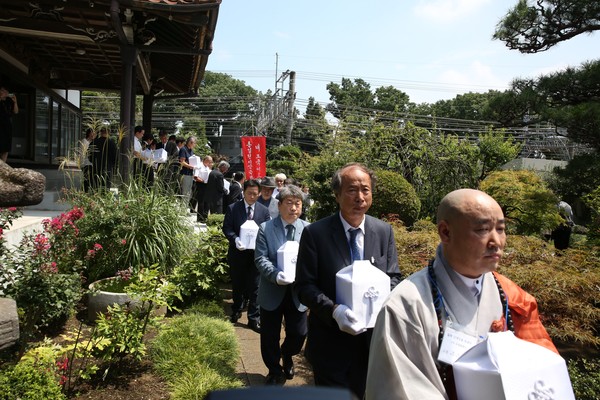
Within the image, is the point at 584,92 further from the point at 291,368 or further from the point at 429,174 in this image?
the point at 291,368

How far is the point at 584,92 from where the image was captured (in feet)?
25.4

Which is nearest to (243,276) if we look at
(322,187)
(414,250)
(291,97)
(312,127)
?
(414,250)

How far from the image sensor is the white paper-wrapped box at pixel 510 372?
1.58 metres

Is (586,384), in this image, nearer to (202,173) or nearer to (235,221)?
(235,221)

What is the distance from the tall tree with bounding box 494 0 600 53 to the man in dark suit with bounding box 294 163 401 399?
640 centimetres

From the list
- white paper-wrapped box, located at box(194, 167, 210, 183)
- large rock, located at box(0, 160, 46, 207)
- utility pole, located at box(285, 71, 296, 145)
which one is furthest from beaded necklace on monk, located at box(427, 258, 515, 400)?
utility pole, located at box(285, 71, 296, 145)

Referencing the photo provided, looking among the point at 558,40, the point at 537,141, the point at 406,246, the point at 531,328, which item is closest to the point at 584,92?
the point at 558,40

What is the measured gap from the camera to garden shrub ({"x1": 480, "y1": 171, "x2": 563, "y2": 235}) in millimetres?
8500

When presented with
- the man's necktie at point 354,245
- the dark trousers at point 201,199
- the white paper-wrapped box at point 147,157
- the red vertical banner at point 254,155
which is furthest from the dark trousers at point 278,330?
the red vertical banner at point 254,155

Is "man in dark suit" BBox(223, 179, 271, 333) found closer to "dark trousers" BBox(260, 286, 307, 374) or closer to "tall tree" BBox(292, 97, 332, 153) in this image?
"dark trousers" BBox(260, 286, 307, 374)

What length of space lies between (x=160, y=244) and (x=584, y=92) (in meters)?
6.63

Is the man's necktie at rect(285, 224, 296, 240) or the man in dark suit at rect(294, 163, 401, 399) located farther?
the man's necktie at rect(285, 224, 296, 240)

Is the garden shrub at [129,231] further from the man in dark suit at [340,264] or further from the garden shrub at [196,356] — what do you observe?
the man in dark suit at [340,264]

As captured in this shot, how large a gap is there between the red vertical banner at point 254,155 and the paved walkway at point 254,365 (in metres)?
6.63
